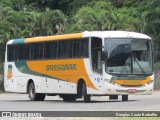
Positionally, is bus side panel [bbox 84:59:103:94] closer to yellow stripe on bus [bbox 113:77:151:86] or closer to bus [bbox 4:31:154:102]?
bus [bbox 4:31:154:102]

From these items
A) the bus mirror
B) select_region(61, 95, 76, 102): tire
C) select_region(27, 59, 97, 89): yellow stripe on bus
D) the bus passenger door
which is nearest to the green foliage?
select_region(27, 59, 97, 89): yellow stripe on bus

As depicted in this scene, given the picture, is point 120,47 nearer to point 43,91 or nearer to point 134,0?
point 43,91

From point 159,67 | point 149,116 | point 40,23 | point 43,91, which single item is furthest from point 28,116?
point 40,23

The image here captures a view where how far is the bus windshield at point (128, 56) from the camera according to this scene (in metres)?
27.7

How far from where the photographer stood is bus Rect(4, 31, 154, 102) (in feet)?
90.5

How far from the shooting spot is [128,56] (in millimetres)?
27891

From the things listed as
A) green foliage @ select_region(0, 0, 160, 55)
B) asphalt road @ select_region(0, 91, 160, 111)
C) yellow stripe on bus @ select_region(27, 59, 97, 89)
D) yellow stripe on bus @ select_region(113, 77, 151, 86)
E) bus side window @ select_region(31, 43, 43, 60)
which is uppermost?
green foliage @ select_region(0, 0, 160, 55)

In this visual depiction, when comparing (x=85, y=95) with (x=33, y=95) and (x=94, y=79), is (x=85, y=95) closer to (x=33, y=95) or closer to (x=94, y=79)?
(x=94, y=79)

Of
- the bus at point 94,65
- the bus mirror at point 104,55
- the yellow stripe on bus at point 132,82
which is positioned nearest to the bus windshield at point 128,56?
the bus at point 94,65

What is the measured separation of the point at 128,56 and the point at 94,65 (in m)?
1.61

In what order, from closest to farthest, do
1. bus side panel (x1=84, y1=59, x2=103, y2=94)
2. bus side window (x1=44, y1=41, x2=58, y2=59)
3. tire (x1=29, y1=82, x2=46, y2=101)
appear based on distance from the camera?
bus side panel (x1=84, y1=59, x2=103, y2=94)
bus side window (x1=44, y1=41, x2=58, y2=59)
tire (x1=29, y1=82, x2=46, y2=101)

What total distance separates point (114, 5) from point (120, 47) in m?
27.2

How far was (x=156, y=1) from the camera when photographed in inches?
1833

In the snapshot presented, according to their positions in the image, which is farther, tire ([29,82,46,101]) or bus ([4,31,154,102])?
tire ([29,82,46,101])
